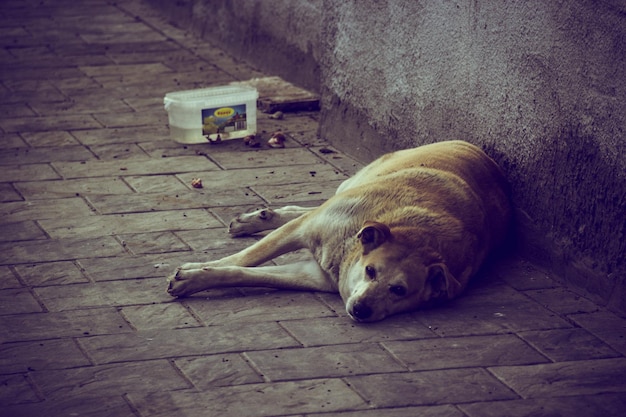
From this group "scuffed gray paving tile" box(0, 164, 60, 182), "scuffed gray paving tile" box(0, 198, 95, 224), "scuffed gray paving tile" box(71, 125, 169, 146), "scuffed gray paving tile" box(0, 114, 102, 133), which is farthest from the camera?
"scuffed gray paving tile" box(0, 114, 102, 133)

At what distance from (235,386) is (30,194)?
2794 millimetres

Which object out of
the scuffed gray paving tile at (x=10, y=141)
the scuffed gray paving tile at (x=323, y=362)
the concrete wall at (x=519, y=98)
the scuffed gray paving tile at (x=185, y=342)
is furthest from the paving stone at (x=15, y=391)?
the scuffed gray paving tile at (x=10, y=141)

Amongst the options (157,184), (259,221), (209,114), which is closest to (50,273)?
(259,221)

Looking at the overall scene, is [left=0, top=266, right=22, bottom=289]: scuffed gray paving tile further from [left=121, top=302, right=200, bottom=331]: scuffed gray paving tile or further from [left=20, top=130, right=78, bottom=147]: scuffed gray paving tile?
[left=20, top=130, right=78, bottom=147]: scuffed gray paving tile

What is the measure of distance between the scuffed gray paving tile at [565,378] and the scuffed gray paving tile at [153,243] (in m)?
2.04

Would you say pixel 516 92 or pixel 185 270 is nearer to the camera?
pixel 185 270

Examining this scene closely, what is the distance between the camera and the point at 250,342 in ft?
15.4

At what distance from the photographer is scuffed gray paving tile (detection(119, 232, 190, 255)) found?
5.73 m

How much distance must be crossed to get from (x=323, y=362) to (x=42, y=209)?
253 centimetres

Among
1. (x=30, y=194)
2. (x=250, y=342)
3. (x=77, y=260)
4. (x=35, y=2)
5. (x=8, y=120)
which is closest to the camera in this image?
(x=250, y=342)

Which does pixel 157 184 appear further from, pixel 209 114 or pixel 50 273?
pixel 50 273

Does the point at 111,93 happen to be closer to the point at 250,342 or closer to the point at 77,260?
the point at 77,260

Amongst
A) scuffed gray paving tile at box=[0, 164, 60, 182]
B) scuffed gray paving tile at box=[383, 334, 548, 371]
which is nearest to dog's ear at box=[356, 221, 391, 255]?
scuffed gray paving tile at box=[383, 334, 548, 371]

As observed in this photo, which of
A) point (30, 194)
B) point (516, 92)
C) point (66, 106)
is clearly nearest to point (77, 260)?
point (30, 194)
